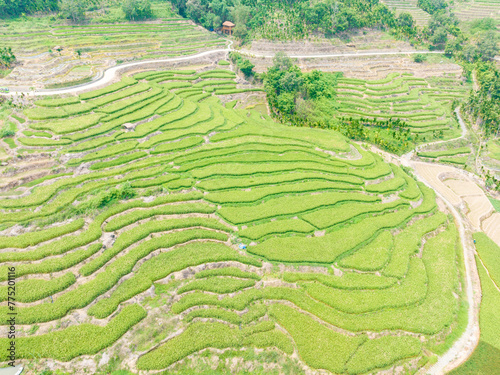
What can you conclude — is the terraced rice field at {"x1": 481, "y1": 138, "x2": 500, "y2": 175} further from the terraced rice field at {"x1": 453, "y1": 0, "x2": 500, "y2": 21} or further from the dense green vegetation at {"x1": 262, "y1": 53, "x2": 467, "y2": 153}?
the terraced rice field at {"x1": 453, "y1": 0, "x2": 500, "y2": 21}

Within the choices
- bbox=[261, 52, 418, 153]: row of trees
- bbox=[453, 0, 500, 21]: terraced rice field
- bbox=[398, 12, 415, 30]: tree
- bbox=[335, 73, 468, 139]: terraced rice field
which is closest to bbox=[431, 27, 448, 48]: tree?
bbox=[398, 12, 415, 30]: tree

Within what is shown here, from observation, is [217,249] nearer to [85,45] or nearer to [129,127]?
[129,127]

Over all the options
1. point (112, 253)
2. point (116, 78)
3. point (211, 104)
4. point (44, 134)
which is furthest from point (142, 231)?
point (116, 78)

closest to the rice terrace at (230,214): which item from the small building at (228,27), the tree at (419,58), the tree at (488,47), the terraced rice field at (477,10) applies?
the tree at (419,58)

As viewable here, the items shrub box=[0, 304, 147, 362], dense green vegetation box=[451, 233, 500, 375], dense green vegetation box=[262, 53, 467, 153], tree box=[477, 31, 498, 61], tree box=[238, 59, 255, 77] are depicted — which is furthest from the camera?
tree box=[477, 31, 498, 61]

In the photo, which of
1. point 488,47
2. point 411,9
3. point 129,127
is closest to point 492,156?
point 488,47

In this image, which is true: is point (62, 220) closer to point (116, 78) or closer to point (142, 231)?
point (142, 231)
